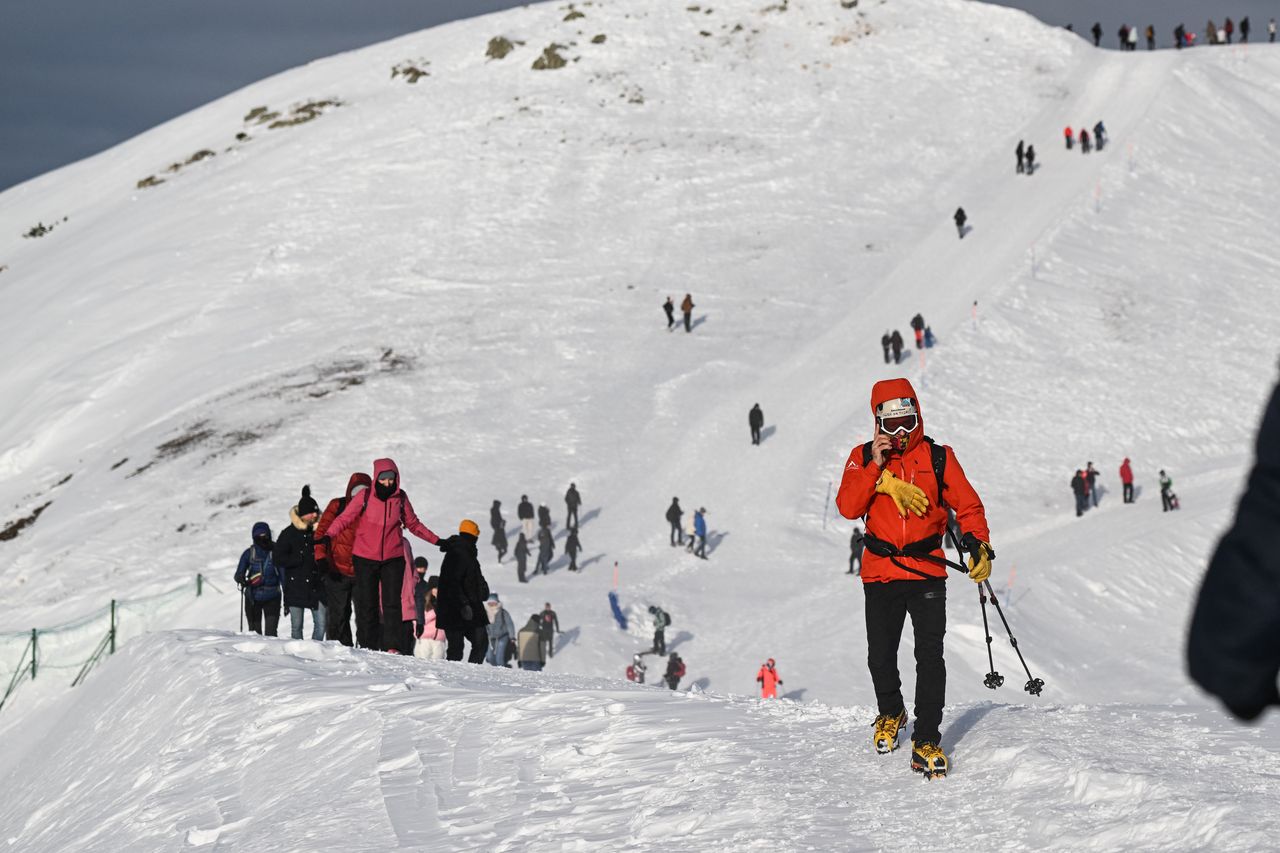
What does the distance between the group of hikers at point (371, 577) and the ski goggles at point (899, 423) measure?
581 cm

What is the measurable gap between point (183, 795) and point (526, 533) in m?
22.8

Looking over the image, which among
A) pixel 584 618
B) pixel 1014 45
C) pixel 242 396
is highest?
pixel 1014 45

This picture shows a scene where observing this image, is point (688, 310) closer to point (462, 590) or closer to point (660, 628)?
point (660, 628)

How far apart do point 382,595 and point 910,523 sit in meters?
6.83

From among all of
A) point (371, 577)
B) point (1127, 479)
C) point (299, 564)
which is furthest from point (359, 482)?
point (1127, 479)

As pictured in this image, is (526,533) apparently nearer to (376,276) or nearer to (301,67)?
(376,276)

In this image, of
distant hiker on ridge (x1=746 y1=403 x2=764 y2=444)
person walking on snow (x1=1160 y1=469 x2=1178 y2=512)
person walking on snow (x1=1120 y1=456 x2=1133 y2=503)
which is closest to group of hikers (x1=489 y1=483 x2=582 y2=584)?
distant hiker on ridge (x1=746 y1=403 x2=764 y2=444)

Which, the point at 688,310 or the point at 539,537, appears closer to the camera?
the point at 539,537

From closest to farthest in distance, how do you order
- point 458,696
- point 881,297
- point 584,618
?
1. point 458,696
2. point 584,618
3. point 881,297

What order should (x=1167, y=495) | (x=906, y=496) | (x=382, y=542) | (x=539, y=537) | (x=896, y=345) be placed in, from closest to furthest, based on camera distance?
(x=906, y=496) < (x=382, y=542) < (x=539, y=537) < (x=1167, y=495) < (x=896, y=345)

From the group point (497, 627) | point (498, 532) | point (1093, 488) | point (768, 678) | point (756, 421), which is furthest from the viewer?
point (756, 421)

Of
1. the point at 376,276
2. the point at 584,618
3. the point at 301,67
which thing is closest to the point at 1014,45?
the point at 376,276

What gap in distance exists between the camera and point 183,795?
805 centimetres

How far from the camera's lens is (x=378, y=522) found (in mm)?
11859
